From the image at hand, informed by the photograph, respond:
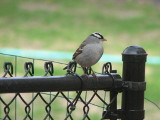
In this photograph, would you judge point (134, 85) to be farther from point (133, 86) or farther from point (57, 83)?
point (57, 83)


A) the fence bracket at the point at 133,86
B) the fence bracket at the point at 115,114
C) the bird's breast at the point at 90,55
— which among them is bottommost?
the fence bracket at the point at 115,114

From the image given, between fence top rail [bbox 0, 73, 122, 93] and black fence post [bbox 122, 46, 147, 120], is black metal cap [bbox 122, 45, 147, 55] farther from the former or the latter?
fence top rail [bbox 0, 73, 122, 93]

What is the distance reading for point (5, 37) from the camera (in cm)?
1561

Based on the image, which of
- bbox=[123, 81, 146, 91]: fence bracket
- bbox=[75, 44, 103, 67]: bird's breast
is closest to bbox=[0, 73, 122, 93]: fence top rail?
bbox=[123, 81, 146, 91]: fence bracket

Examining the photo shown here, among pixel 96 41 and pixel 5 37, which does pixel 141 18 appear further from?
pixel 96 41

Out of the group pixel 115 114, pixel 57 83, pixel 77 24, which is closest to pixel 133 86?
pixel 115 114

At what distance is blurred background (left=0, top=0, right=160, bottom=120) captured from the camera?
14.4 meters

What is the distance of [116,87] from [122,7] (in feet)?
57.6

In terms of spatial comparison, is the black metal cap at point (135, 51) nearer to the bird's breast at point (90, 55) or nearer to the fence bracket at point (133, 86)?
the fence bracket at point (133, 86)

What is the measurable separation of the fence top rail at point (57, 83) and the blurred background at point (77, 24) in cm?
868

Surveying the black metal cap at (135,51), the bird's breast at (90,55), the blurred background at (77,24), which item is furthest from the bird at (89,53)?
the blurred background at (77,24)

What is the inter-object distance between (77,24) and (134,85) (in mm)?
15463

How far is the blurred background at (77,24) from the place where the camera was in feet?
47.2

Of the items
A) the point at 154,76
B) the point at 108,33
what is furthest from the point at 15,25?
the point at 154,76
